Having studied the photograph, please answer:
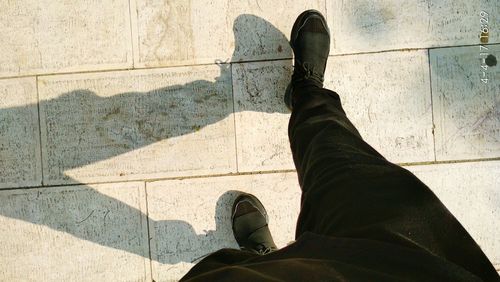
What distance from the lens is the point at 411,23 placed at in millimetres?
2871

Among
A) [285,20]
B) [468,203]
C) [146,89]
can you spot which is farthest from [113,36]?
Answer: [468,203]

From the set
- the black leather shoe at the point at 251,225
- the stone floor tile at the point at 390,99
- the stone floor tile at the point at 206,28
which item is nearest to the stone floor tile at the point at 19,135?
the stone floor tile at the point at 206,28

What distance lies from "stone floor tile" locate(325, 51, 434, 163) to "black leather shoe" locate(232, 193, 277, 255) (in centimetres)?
84

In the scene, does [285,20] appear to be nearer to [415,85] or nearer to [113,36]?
[415,85]

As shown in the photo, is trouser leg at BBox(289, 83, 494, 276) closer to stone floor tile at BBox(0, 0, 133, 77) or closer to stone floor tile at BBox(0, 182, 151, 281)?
stone floor tile at BBox(0, 182, 151, 281)

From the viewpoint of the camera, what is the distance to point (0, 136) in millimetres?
2924

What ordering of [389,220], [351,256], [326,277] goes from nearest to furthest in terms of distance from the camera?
[326,277], [351,256], [389,220]

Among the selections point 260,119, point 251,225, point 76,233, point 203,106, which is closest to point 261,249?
point 251,225

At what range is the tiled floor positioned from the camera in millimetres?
2881

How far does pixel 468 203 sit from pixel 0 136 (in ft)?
10.1

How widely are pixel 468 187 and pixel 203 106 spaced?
1.80 metres

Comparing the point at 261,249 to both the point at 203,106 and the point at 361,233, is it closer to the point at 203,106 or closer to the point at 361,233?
the point at 203,106

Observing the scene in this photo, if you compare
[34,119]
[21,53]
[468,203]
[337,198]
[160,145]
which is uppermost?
[21,53]

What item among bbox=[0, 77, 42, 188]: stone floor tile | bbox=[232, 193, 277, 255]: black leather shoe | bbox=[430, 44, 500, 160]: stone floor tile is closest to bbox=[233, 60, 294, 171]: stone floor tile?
bbox=[232, 193, 277, 255]: black leather shoe
